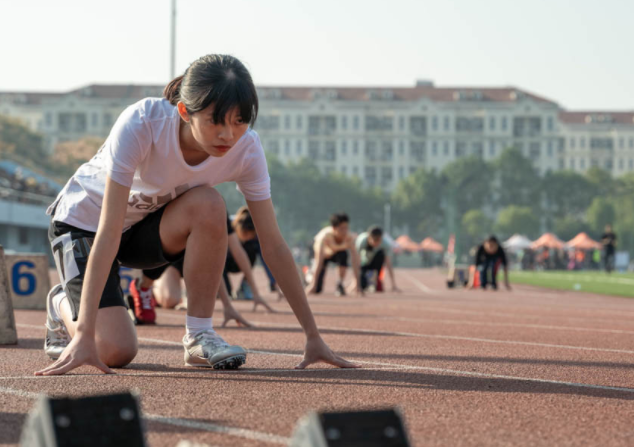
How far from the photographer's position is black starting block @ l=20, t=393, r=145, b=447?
2.30 m

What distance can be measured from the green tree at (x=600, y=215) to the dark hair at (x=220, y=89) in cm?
11916

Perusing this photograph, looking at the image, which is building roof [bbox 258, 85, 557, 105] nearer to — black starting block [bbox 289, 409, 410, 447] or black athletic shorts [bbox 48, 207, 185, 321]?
black athletic shorts [bbox 48, 207, 185, 321]

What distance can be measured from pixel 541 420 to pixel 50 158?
84.7 metres

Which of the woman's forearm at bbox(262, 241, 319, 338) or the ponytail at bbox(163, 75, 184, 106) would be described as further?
the woman's forearm at bbox(262, 241, 319, 338)

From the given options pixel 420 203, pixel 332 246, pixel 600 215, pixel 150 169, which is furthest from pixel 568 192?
pixel 150 169

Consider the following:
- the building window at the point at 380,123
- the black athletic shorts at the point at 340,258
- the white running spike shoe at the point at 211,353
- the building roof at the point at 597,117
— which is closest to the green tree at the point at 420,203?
the building window at the point at 380,123

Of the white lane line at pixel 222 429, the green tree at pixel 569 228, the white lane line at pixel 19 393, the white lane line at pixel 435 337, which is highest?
the green tree at pixel 569 228

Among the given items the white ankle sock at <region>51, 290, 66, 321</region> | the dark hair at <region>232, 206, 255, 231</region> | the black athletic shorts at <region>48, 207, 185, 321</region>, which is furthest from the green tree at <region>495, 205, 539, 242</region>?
the black athletic shorts at <region>48, 207, 185, 321</region>

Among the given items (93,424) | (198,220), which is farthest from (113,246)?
(93,424)

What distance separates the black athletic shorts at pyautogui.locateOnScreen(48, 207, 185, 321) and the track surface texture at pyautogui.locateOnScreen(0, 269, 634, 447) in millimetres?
417

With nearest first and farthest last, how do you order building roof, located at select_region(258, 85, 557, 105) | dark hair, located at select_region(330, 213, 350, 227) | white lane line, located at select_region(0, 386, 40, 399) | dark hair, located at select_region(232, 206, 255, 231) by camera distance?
white lane line, located at select_region(0, 386, 40, 399), dark hair, located at select_region(232, 206, 255, 231), dark hair, located at select_region(330, 213, 350, 227), building roof, located at select_region(258, 85, 557, 105)

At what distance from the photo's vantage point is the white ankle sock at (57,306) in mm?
5812

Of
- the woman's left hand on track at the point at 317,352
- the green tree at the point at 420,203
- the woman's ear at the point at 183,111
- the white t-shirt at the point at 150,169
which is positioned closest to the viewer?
the woman's ear at the point at 183,111

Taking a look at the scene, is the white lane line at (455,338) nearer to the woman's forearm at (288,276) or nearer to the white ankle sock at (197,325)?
the woman's forearm at (288,276)
